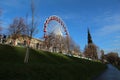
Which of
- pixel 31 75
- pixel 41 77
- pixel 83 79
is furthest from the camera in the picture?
pixel 83 79

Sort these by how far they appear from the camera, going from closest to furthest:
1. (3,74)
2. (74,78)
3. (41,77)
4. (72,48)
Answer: (3,74)
(41,77)
(74,78)
(72,48)

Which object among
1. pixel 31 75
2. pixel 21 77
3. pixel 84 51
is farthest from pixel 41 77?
pixel 84 51

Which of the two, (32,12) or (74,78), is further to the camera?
(32,12)

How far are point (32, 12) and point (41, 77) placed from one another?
13114mm

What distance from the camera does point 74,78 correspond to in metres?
15.6

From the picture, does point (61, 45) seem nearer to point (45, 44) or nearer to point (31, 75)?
point (45, 44)

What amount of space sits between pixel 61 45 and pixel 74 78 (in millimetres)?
60637

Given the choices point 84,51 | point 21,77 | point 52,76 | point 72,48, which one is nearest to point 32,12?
point 52,76

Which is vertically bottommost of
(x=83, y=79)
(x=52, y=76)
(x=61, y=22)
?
(x=83, y=79)

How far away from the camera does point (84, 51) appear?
104m

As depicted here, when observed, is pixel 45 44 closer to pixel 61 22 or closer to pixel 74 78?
pixel 61 22

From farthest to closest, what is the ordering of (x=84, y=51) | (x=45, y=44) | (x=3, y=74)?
1. (x=84, y=51)
2. (x=45, y=44)
3. (x=3, y=74)

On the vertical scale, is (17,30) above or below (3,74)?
above

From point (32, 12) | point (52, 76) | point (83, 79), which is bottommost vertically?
point (83, 79)
